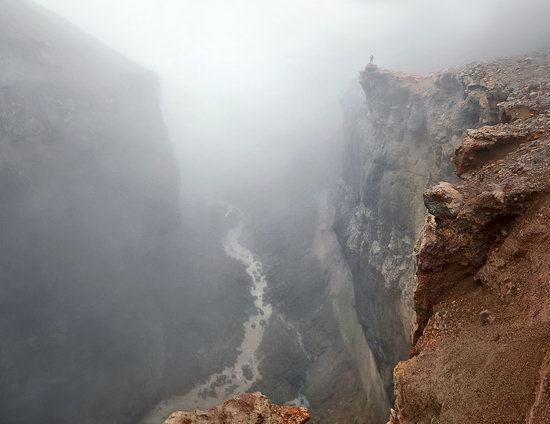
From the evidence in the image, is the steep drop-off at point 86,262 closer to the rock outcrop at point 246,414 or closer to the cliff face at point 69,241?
the cliff face at point 69,241

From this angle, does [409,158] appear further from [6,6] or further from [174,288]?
[6,6]

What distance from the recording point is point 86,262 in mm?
37750

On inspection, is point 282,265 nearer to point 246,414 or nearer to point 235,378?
point 235,378

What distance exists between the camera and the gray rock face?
24516mm

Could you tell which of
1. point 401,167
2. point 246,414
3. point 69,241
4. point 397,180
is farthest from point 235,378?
point 246,414

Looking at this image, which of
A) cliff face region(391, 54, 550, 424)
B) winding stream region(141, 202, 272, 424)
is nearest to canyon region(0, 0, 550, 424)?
cliff face region(391, 54, 550, 424)

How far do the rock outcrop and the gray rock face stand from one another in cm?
1212

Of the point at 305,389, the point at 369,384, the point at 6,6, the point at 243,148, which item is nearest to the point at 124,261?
the point at 305,389

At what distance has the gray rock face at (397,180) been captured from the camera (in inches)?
965

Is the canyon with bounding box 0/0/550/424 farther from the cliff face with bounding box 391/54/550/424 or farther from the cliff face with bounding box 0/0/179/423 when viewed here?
the cliff face with bounding box 0/0/179/423

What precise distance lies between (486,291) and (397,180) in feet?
73.3

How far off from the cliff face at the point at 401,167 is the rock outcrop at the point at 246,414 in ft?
40.8

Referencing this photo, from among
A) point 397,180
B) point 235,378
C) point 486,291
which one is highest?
point 486,291

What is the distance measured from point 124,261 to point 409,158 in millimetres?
30619
